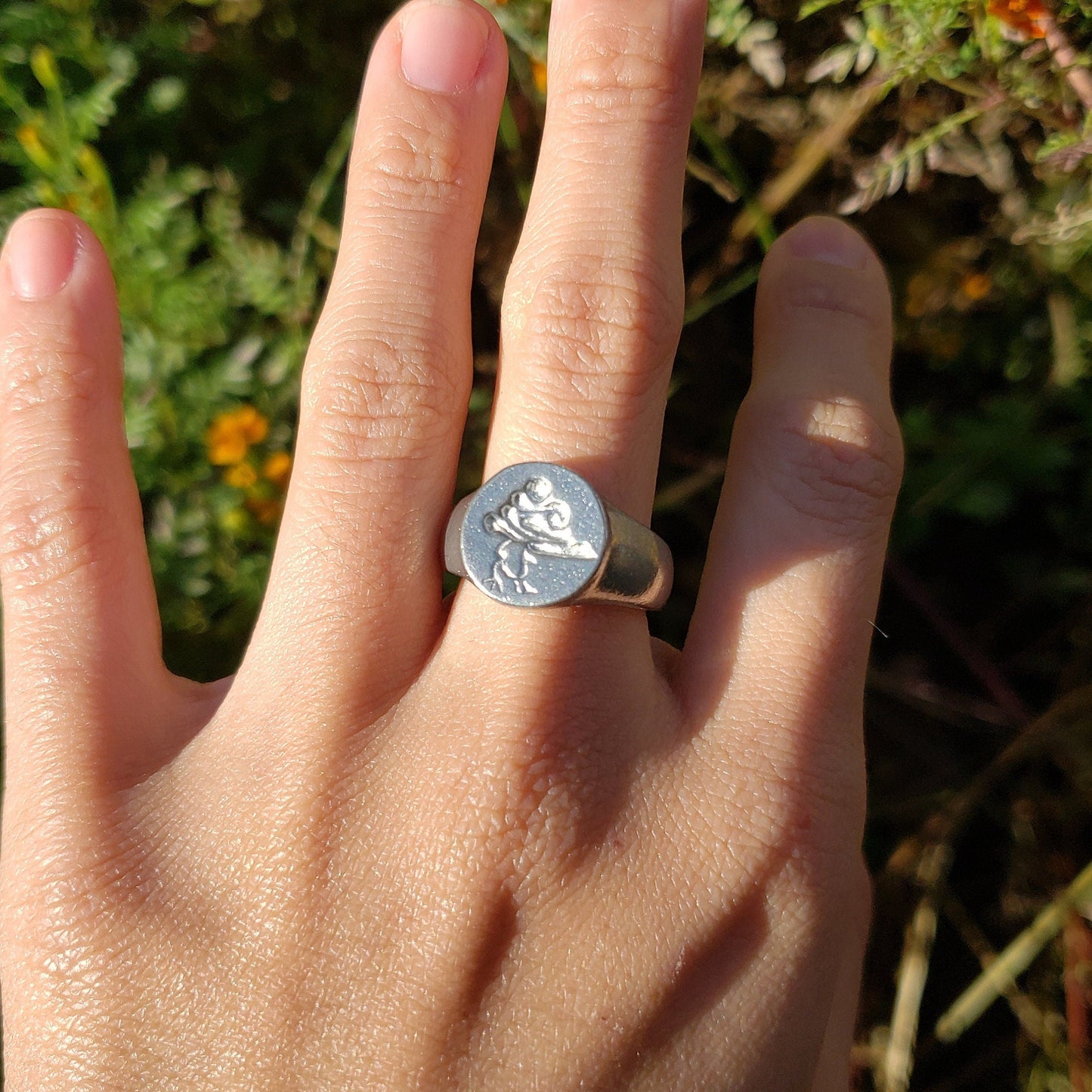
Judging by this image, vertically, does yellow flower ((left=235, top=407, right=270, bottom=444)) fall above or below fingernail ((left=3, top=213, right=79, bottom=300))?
below

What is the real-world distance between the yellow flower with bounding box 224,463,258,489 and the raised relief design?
4.03ft

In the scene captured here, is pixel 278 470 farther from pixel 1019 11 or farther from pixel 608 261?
pixel 1019 11

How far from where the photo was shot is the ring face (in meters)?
1.62

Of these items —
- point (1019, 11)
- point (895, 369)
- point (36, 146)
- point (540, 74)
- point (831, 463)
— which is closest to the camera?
point (1019, 11)

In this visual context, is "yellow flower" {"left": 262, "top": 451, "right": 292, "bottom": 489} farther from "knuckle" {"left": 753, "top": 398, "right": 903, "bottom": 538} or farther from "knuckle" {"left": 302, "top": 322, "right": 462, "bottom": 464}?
"knuckle" {"left": 753, "top": 398, "right": 903, "bottom": 538}

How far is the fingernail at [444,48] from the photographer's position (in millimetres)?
1932

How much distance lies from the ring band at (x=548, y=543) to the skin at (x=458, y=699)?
0.46 feet

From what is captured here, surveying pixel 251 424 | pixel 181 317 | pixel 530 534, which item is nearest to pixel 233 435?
pixel 251 424

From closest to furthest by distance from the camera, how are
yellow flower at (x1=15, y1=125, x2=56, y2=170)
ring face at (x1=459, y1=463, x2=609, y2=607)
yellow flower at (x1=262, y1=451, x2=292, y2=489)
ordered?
ring face at (x1=459, y1=463, x2=609, y2=607), yellow flower at (x1=15, y1=125, x2=56, y2=170), yellow flower at (x1=262, y1=451, x2=292, y2=489)

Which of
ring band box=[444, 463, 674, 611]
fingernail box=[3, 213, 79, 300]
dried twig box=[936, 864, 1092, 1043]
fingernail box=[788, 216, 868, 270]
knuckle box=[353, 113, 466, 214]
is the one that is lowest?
dried twig box=[936, 864, 1092, 1043]

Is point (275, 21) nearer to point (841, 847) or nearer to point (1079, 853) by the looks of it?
point (841, 847)

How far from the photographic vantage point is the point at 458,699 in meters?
1.80

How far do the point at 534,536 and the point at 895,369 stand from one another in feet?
6.08

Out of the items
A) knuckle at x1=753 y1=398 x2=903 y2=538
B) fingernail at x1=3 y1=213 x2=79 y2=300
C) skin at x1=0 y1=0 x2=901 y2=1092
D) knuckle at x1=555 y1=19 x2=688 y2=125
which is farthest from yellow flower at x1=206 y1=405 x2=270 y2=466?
knuckle at x1=753 y1=398 x2=903 y2=538
